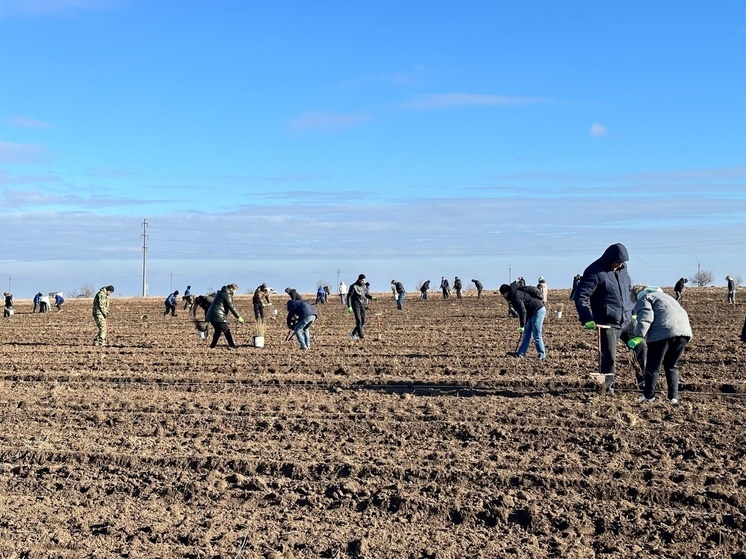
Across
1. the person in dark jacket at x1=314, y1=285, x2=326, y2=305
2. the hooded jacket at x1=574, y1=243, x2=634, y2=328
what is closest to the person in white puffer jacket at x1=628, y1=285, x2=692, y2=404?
the hooded jacket at x1=574, y1=243, x2=634, y2=328

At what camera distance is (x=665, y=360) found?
379 inches

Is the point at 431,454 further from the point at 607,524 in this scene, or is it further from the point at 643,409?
the point at 643,409

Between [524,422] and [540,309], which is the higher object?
[540,309]

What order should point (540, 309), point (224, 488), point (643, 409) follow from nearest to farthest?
1. point (224, 488)
2. point (643, 409)
3. point (540, 309)

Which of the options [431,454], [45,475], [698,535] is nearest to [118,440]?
[45,475]

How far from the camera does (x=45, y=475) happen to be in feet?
23.0

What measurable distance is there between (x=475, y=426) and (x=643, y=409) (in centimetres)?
194

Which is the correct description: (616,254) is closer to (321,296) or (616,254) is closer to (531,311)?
(531,311)

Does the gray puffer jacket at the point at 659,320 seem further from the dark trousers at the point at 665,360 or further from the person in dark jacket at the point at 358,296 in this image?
the person in dark jacket at the point at 358,296

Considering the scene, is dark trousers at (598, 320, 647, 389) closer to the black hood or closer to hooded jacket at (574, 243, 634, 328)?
hooded jacket at (574, 243, 634, 328)

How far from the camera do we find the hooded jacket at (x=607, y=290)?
9.74 m

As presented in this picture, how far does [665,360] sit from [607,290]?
0.98 meters

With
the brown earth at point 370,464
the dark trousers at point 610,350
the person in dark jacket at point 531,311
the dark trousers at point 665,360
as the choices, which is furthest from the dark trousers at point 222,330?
the dark trousers at point 665,360

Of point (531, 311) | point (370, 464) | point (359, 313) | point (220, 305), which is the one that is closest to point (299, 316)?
point (220, 305)
